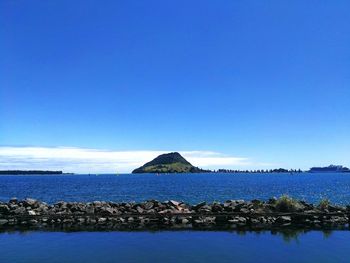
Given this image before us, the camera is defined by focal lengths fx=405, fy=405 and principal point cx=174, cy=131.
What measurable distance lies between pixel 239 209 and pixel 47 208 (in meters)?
17.9

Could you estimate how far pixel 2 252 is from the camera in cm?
2152

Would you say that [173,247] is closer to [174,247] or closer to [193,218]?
[174,247]

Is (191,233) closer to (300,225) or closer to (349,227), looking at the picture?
(300,225)

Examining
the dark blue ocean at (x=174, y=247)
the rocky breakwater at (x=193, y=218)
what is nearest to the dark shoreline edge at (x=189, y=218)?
the rocky breakwater at (x=193, y=218)

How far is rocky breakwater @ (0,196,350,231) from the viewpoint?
29812 millimetres

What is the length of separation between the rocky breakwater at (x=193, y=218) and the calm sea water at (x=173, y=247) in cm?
291

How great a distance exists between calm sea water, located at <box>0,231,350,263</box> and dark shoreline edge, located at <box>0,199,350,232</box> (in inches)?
91.5

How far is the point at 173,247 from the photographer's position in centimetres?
2247

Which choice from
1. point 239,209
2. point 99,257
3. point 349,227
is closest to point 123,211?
point 239,209

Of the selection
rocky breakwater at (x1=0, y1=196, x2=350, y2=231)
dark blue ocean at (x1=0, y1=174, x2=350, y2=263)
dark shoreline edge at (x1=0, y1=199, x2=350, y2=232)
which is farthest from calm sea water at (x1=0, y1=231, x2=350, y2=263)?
rocky breakwater at (x1=0, y1=196, x2=350, y2=231)

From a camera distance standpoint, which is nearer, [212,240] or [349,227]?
[212,240]

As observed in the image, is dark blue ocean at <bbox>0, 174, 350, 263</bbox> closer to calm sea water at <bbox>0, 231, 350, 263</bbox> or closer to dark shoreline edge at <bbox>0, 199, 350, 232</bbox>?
calm sea water at <bbox>0, 231, 350, 263</bbox>

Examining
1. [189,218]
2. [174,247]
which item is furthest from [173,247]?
[189,218]

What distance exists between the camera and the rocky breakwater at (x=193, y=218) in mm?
29812
